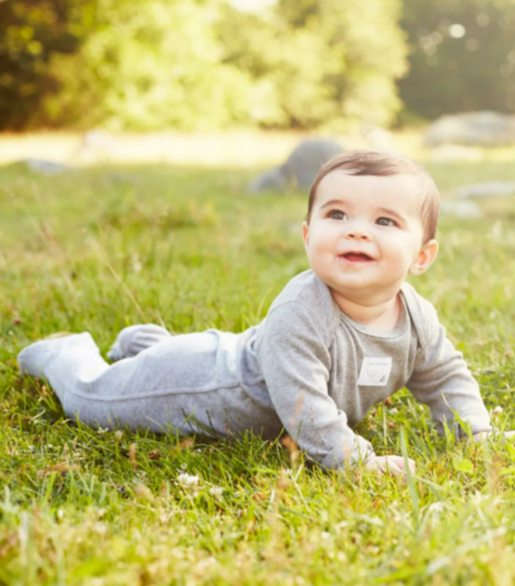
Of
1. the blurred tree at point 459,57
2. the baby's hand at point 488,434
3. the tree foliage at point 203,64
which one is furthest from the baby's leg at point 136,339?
the blurred tree at point 459,57

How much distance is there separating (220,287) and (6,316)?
3.64ft

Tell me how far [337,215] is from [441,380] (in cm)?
69

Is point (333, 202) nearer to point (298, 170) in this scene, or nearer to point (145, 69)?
point (298, 170)

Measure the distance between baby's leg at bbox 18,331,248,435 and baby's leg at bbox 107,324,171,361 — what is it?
205 millimetres

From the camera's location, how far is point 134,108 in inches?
894

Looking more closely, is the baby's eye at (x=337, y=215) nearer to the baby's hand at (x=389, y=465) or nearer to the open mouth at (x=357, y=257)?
the open mouth at (x=357, y=257)

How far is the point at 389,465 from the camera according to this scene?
5.80ft

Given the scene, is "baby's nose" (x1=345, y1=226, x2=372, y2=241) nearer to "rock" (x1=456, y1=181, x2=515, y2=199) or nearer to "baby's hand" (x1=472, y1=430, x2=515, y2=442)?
"baby's hand" (x1=472, y1=430, x2=515, y2=442)

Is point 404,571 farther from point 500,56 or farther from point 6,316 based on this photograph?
point 500,56

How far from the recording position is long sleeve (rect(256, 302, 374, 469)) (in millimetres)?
1856

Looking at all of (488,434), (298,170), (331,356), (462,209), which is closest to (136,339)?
(331,356)

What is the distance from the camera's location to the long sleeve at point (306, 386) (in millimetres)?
1856


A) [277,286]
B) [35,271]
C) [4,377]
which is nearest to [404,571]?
[4,377]

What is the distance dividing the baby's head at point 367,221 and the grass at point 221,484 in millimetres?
489
